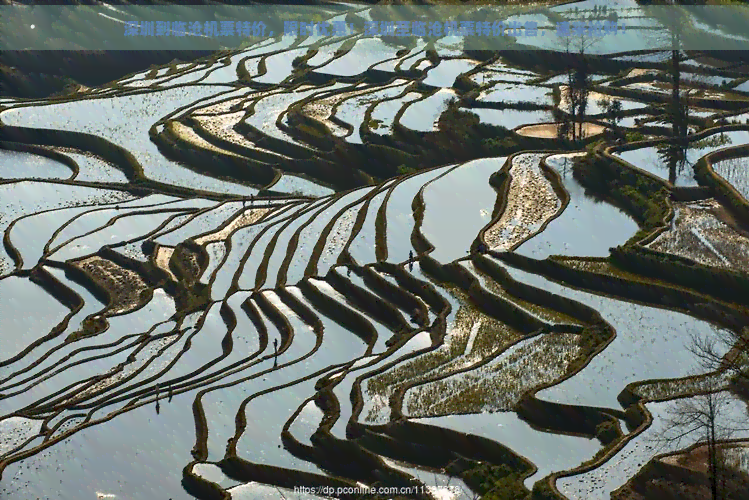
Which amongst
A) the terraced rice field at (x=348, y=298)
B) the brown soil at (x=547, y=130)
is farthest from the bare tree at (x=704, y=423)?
the brown soil at (x=547, y=130)

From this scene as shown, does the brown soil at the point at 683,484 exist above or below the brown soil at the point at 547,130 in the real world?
below

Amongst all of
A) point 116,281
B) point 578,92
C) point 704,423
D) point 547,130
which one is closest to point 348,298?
point 116,281

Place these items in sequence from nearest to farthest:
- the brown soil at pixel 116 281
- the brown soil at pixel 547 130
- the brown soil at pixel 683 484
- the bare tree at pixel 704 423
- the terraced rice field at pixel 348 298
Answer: the brown soil at pixel 683 484, the bare tree at pixel 704 423, the terraced rice field at pixel 348 298, the brown soil at pixel 116 281, the brown soil at pixel 547 130

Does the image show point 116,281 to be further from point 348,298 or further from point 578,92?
point 578,92

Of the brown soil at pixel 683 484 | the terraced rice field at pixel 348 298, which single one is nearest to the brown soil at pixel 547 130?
the terraced rice field at pixel 348 298

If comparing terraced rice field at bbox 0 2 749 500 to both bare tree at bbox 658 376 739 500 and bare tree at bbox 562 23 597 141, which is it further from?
bare tree at bbox 562 23 597 141

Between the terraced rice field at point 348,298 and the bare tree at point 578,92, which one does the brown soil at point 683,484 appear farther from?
the bare tree at point 578,92

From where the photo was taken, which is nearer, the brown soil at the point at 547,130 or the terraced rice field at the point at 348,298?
the terraced rice field at the point at 348,298

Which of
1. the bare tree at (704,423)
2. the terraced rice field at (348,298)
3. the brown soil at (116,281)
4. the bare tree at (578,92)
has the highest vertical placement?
the bare tree at (578,92)

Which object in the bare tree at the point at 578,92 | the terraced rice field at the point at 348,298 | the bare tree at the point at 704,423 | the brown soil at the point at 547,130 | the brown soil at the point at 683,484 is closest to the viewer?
the brown soil at the point at 683,484
